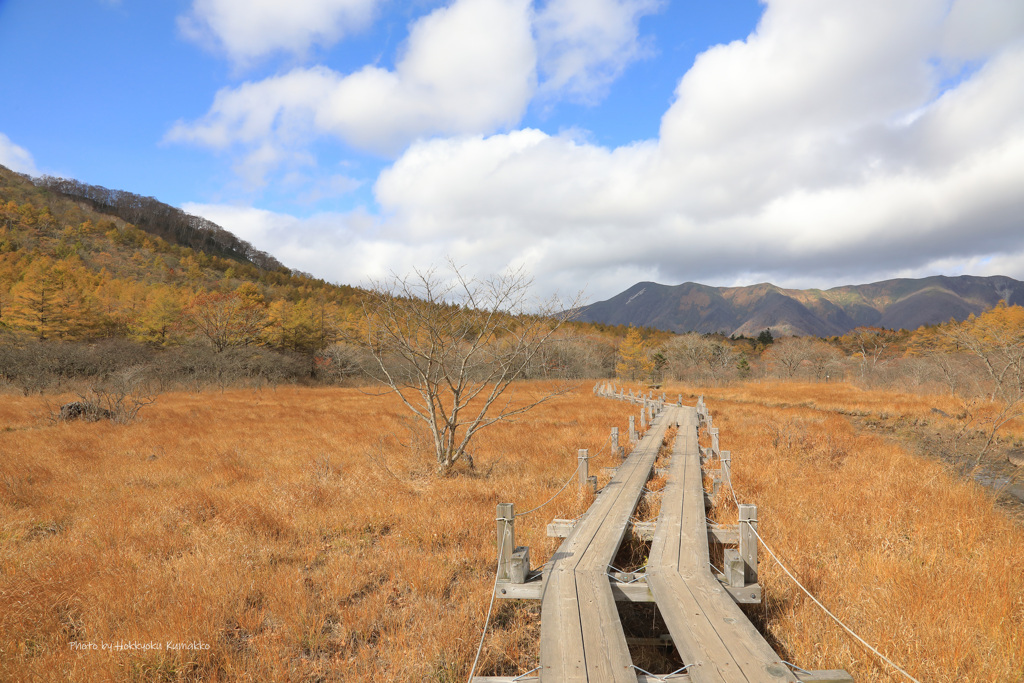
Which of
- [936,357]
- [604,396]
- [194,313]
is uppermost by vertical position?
[194,313]

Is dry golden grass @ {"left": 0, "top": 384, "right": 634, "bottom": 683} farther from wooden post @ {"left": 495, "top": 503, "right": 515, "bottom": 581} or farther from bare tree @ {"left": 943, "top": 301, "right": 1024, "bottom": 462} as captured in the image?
bare tree @ {"left": 943, "top": 301, "right": 1024, "bottom": 462}

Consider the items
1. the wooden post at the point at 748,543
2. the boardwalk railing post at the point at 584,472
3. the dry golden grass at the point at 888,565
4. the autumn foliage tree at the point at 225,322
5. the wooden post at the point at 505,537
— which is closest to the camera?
the dry golden grass at the point at 888,565

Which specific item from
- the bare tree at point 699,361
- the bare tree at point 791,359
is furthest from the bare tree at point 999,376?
the bare tree at point 791,359

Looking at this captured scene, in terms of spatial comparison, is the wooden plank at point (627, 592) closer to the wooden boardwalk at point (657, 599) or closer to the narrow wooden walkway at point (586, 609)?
the wooden boardwalk at point (657, 599)

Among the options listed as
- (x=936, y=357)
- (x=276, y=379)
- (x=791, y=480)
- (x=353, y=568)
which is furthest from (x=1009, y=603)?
(x=276, y=379)

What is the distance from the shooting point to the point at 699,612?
396cm

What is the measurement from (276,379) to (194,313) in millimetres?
16692

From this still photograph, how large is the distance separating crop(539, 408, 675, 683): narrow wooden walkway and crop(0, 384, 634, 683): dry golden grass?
0.52 metres

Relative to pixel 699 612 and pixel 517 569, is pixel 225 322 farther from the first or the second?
pixel 699 612

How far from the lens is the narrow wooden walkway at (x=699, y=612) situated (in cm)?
310

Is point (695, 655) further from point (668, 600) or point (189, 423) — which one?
point (189, 423)

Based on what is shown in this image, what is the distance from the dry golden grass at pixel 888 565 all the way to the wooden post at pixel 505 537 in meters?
2.62

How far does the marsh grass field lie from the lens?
3.82 metres

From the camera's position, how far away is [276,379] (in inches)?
1523
